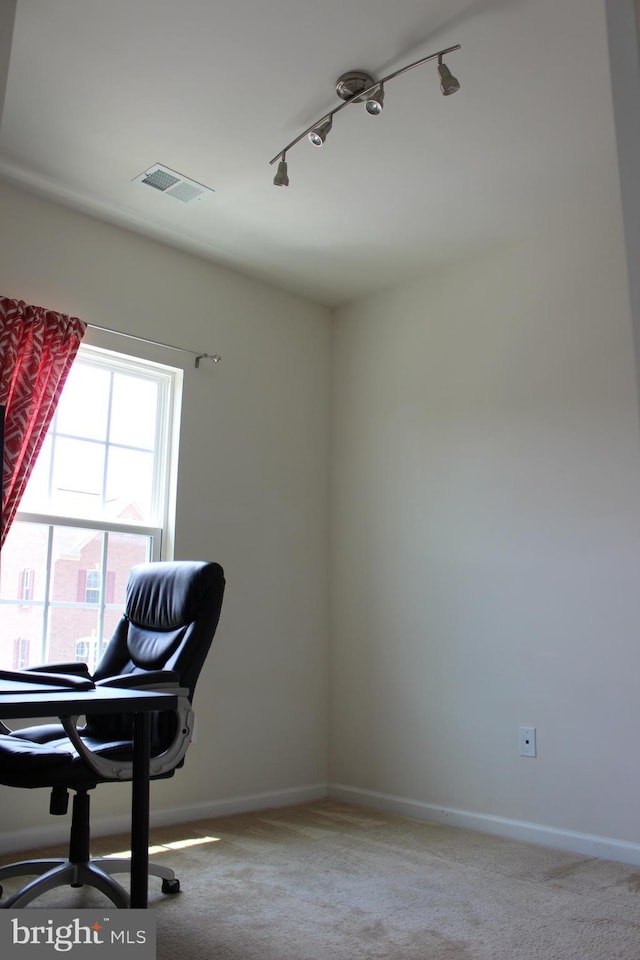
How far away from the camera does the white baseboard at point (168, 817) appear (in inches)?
125

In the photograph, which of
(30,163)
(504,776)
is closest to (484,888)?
(504,776)

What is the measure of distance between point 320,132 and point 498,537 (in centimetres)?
199

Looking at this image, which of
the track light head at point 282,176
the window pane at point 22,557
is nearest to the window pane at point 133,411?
the window pane at point 22,557

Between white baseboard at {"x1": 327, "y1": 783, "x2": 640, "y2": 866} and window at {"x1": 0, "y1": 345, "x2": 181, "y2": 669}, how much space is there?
1616 mm

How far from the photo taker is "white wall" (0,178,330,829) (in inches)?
144

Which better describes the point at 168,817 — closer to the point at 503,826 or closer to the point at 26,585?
the point at 26,585

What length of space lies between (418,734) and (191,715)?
73.1 inches

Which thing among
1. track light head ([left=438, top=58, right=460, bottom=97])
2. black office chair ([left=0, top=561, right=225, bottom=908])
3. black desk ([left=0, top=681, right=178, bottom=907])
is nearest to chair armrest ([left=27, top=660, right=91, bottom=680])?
black office chair ([left=0, top=561, right=225, bottom=908])

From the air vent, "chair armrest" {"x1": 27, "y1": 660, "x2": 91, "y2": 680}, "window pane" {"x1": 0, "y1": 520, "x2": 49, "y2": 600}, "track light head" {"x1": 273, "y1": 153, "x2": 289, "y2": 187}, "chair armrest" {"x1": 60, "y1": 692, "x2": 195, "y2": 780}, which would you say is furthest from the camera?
the air vent

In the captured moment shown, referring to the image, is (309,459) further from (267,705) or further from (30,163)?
(30,163)

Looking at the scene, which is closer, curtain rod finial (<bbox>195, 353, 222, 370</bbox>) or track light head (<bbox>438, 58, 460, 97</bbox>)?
track light head (<bbox>438, 58, 460, 97</bbox>)

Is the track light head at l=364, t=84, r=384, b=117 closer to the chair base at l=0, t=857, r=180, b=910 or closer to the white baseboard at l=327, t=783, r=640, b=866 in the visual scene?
the chair base at l=0, t=857, r=180, b=910

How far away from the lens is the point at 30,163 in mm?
3398

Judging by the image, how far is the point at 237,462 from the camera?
422 cm
